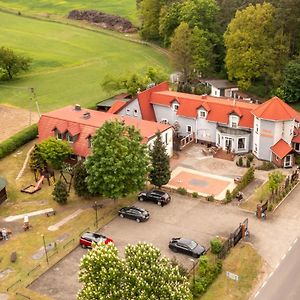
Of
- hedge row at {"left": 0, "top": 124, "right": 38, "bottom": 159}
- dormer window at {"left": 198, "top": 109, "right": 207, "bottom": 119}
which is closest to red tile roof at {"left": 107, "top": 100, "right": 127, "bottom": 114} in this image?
dormer window at {"left": 198, "top": 109, "right": 207, "bottom": 119}

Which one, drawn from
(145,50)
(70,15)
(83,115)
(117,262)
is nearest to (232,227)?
(117,262)

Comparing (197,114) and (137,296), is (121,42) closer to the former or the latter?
(197,114)

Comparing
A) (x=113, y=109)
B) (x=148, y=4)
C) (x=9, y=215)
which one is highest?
(x=148, y=4)

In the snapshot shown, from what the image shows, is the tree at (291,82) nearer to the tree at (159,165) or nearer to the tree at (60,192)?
the tree at (159,165)

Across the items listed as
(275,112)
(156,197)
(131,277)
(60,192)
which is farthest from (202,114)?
(131,277)

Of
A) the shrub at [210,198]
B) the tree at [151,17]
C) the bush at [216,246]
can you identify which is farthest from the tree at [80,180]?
the tree at [151,17]
